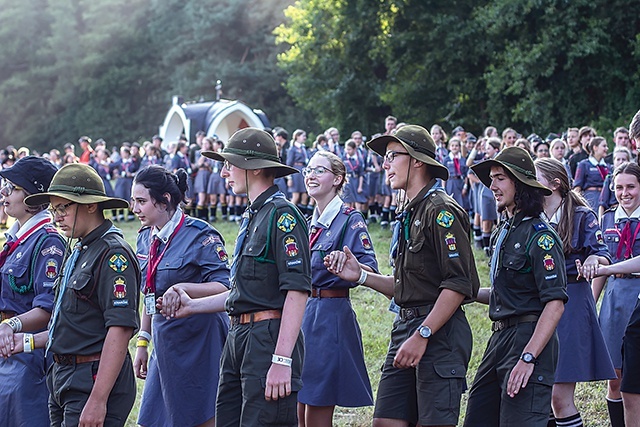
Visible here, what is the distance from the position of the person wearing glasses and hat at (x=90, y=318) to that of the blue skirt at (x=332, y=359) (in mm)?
1749

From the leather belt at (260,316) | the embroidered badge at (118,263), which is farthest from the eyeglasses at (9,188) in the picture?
the leather belt at (260,316)

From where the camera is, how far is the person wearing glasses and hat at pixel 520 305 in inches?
196

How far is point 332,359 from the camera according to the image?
20.9ft

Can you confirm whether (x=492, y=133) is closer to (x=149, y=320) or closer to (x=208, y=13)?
(x=149, y=320)

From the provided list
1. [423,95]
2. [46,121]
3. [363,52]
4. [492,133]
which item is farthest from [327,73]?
[46,121]

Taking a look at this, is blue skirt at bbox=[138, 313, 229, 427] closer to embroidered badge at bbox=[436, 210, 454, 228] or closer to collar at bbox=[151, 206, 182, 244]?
collar at bbox=[151, 206, 182, 244]

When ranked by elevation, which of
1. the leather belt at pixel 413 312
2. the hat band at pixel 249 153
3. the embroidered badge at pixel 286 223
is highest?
the hat band at pixel 249 153

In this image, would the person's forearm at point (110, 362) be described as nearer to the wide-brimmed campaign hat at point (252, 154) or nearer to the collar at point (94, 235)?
the collar at point (94, 235)

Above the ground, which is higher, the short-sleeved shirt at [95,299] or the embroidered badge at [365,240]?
the embroidered badge at [365,240]

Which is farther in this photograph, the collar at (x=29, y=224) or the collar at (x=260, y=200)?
the collar at (x=29, y=224)

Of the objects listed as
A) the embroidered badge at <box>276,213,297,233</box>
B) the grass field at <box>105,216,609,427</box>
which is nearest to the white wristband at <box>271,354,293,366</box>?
the embroidered badge at <box>276,213,297,233</box>

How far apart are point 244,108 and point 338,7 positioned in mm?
5533

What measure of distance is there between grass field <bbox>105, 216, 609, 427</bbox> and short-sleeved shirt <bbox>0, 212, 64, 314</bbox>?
8.34 ft

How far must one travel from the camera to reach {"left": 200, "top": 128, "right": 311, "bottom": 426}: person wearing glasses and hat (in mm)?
4570
